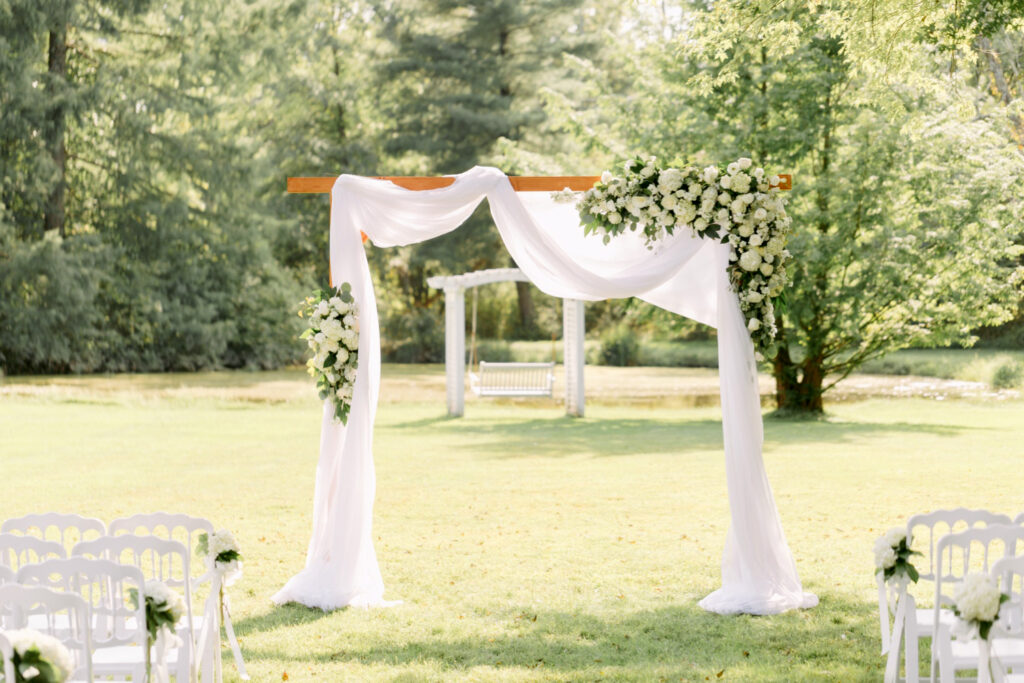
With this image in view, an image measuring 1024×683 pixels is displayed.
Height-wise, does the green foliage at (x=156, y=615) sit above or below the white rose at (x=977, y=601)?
below

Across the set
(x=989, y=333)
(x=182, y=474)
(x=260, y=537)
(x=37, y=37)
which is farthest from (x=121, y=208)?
(x=989, y=333)

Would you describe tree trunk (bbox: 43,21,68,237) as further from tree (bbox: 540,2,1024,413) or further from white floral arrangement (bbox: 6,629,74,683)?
white floral arrangement (bbox: 6,629,74,683)

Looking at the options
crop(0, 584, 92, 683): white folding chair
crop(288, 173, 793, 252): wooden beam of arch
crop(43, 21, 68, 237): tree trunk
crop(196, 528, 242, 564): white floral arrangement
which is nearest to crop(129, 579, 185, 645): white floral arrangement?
crop(0, 584, 92, 683): white folding chair

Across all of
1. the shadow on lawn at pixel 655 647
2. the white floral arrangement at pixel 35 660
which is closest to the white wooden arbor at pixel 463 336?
the shadow on lawn at pixel 655 647

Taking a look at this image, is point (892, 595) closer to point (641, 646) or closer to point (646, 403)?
point (641, 646)

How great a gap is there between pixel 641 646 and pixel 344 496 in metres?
Answer: 2.07

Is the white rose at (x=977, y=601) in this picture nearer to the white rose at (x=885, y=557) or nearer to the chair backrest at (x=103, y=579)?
the white rose at (x=885, y=557)

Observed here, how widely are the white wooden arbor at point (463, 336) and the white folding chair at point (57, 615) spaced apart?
12.2m

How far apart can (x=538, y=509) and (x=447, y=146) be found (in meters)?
20.7

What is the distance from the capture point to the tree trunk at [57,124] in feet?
78.4

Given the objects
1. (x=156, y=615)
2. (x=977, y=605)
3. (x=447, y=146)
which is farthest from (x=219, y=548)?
(x=447, y=146)

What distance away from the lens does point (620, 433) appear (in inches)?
614

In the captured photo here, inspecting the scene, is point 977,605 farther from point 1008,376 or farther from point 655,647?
point 1008,376

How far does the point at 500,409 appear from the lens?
19828 mm
